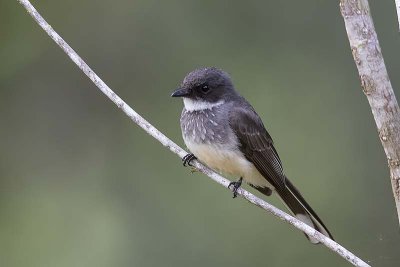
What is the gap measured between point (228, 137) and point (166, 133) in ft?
9.51

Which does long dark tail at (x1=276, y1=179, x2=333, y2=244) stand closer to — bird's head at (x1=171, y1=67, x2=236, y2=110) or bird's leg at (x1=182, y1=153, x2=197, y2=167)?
bird's leg at (x1=182, y1=153, x2=197, y2=167)

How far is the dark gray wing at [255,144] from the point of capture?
6469mm

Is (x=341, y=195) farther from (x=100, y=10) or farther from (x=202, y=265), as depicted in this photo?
(x=100, y=10)

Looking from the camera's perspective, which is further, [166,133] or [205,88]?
[166,133]

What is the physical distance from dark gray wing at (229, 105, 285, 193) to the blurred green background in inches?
84.0

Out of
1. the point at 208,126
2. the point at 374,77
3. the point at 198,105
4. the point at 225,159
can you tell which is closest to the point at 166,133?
the point at 198,105

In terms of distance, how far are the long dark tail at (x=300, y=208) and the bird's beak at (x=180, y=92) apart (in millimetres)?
962

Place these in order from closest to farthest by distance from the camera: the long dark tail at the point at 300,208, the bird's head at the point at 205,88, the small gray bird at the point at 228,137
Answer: the long dark tail at the point at 300,208
the small gray bird at the point at 228,137
the bird's head at the point at 205,88

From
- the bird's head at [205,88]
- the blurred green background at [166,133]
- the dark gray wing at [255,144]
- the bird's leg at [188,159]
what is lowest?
the bird's leg at [188,159]

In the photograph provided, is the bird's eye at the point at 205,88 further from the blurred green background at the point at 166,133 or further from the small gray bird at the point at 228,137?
the blurred green background at the point at 166,133

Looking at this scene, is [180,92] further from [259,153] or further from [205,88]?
[259,153]

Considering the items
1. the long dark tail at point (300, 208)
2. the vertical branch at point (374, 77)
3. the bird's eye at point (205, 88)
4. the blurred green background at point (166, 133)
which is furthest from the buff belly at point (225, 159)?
the blurred green background at point (166, 133)

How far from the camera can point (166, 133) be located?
9.23 meters

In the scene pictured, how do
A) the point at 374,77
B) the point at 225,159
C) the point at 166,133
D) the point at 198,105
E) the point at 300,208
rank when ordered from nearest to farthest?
the point at 374,77, the point at 225,159, the point at 300,208, the point at 198,105, the point at 166,133
